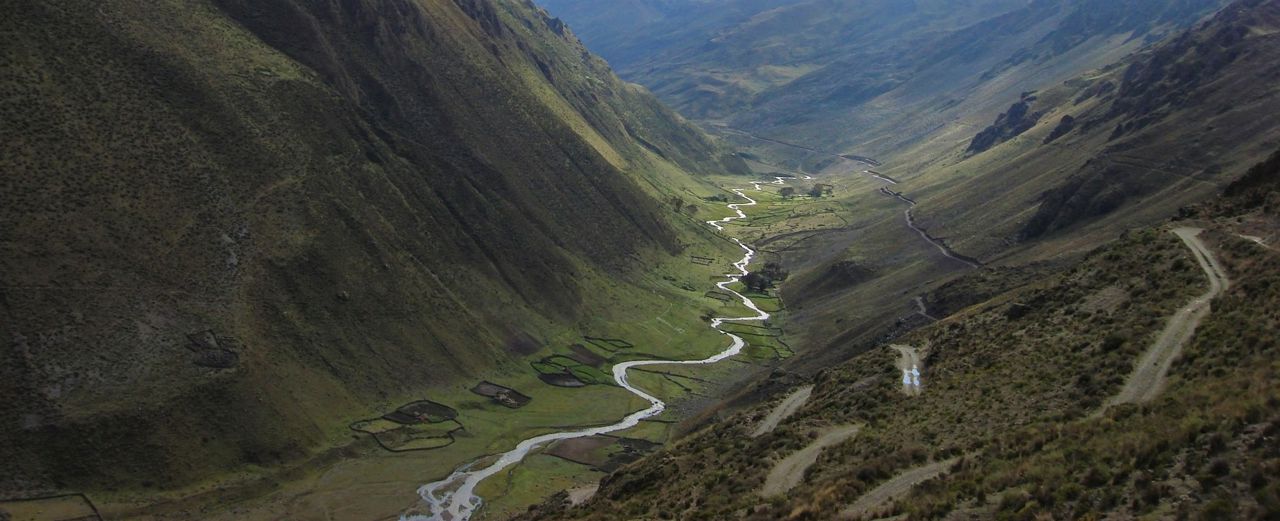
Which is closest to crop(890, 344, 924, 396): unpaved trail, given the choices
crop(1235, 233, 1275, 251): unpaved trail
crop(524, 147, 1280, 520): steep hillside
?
crop(524, 147, 1280, 520): steep hillside

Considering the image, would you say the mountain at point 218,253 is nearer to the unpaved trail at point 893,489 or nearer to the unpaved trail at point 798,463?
the unpaved trail at point 798,463

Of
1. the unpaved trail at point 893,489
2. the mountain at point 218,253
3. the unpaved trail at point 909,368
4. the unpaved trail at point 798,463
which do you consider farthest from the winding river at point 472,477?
the unpaved trail at point 893,489

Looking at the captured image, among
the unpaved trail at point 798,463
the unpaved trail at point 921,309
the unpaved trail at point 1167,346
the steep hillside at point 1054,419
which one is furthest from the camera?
the unpaved trail at point 921,309

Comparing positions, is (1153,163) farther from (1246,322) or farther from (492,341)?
(1246,322)

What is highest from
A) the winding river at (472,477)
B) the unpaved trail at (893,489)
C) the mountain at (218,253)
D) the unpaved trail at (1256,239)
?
the unpaved trail at (1256,239)

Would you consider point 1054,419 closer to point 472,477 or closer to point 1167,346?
point 1167,346

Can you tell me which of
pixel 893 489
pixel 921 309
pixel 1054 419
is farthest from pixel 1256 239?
pixel 921 309

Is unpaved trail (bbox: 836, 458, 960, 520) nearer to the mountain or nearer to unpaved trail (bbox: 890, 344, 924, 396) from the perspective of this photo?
unpaved trail (bbox: 890, 344, 924, 396)
